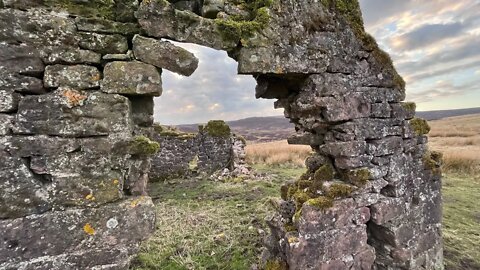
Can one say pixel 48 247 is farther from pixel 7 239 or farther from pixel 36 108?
pixel 36 108

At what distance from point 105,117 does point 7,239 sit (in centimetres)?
139

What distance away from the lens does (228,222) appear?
7.00 m

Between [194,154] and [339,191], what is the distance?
9823 millimetres

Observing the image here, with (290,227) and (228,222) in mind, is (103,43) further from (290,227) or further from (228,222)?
(228,222)

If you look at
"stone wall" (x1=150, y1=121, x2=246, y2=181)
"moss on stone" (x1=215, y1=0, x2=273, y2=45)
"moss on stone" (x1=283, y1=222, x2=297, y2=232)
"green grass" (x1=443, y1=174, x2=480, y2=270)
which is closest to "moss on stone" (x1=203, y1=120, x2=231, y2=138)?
"stone wall" (x1=150, y1=121, x2=246, y2=181)

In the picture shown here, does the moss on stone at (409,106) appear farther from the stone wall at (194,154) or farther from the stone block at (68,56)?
the stone wall at (194,154)

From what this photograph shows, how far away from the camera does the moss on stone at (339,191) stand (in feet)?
14.3

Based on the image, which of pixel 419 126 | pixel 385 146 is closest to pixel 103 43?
pixel 385 146

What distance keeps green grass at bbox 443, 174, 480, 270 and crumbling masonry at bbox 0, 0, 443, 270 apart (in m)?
0.87

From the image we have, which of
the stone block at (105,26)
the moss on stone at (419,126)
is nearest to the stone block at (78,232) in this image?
the stone block at (105,26)

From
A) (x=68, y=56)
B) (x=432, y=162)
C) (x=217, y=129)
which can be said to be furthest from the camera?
(x=217, y=129)

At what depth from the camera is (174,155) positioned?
13.4m

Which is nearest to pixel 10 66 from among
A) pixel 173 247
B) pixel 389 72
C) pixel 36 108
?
pixel 36 108

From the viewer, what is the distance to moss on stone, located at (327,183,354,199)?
4.35 metres
